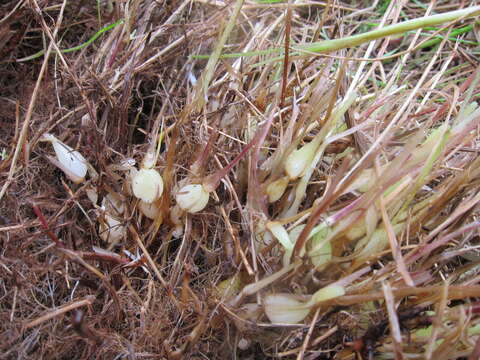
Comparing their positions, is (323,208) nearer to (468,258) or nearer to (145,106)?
(468,258)

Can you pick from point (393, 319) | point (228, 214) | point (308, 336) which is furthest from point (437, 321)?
point (228, 214)

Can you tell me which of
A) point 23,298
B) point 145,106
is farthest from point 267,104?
point 23,298

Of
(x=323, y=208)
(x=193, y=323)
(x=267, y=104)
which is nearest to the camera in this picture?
(x=323, y=208)

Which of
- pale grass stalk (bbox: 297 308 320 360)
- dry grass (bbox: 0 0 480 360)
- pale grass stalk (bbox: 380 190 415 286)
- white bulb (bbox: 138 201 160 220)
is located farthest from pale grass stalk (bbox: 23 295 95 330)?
pale grass stalk (bbox: 380 190 415 286)

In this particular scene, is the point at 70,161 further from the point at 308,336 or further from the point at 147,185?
the point at 308,336

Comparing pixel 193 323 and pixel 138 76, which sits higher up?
pixel 138 76

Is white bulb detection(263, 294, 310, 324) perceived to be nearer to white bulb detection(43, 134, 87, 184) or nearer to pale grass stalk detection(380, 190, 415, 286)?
pale grass stalk detection(380, 190, 415, 286)
